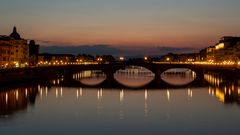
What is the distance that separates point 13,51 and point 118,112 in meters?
72.6

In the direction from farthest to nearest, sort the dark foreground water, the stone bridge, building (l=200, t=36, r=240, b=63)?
building (l=200, t=36, r=240, b=63) → the stone bridge → the dark foreground water

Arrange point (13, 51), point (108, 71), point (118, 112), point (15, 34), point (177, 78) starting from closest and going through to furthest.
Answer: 1. point (118, 112)
2. point (108, 71)
3. point (177, 78)
4. point (13, 51)
5. point (15, 34)

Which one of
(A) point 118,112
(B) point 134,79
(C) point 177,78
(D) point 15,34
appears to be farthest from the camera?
(D) point 15,34

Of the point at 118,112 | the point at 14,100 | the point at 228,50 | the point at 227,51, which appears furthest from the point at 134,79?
the point at 118,112

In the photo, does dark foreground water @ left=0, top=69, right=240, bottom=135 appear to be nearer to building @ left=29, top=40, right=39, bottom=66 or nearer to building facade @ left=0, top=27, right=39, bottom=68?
building facade @ left=0, top=27, right=39, bottom=68

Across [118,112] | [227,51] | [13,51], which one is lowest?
[118,112]

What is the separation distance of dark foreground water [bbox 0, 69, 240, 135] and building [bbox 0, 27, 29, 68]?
1667 inches

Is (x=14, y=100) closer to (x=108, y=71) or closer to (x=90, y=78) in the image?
(x=108, y=71)

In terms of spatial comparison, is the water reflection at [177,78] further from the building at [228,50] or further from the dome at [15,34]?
the dome at [15,34]

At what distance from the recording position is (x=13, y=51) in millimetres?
109125

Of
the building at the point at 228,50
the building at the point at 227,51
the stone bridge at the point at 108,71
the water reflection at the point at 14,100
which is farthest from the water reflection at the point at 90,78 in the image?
the building at the point at 228,50

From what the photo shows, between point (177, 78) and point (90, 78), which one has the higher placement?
point (90, 78)

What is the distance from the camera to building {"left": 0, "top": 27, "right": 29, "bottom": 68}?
100300mm

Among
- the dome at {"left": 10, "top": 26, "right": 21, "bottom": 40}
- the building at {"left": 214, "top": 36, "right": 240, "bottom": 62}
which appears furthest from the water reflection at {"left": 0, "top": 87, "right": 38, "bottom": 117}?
the building at {"left": 214, "top": 36, "right": 240, "bottom": 62}
